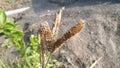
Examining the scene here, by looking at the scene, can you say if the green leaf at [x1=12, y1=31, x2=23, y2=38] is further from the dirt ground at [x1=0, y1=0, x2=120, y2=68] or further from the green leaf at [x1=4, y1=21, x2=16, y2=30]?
the dirt ground at [x1=0, y1=0, x2=120, y2=68]

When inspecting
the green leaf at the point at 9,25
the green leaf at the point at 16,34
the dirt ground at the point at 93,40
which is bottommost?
the dirt ground at the point at 93,40

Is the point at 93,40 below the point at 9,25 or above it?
below

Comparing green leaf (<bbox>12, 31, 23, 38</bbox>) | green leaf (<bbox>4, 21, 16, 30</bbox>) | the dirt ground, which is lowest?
the dirt ground

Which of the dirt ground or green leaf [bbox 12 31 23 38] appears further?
the dirt ground

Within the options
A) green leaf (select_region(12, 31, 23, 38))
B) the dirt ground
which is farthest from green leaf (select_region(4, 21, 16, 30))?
the dirt ground

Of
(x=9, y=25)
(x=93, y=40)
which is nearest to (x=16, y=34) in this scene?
(x=9, y=25)

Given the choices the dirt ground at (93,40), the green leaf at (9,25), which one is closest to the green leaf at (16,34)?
the green leaf at (9,25)

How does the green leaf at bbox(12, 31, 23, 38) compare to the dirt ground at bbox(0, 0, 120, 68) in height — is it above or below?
above

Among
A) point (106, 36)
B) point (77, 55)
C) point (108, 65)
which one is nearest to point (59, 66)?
point (77, 55)

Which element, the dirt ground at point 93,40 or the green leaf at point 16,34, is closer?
the green leaf at point 16,34

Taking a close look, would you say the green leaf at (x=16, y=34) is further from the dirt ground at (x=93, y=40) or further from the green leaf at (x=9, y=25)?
the dirt ground at (x=93, y=40)

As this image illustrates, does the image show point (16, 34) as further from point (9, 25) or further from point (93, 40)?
point (93, 40)
